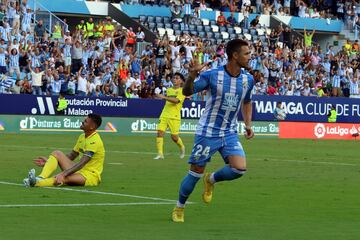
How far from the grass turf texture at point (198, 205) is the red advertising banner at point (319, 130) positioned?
19121 mm

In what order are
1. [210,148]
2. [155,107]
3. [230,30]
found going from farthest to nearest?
[230,30]
[155,107]
[210,148]

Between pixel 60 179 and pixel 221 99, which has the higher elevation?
pixel 221 99

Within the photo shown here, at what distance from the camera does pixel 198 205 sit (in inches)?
603

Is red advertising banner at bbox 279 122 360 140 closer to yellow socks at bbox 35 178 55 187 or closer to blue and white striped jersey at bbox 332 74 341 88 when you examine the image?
blue and white striped jersey at bbox 332 74 341 88

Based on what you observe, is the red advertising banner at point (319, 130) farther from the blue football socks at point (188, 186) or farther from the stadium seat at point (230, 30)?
the blue football socks at point (188, 186)

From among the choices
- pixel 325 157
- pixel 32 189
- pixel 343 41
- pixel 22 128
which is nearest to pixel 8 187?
pixel 32 189

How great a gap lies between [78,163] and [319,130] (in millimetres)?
31318

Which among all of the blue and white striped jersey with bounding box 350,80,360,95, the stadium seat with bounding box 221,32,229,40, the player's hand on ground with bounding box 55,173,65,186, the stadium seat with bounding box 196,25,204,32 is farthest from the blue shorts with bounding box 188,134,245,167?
the stadium seat with bounding box 221,32,229,40

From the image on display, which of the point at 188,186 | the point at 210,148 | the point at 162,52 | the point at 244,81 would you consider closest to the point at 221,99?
the point at 244,81

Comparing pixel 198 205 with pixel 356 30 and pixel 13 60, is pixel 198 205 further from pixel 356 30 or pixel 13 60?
pixel 356 30

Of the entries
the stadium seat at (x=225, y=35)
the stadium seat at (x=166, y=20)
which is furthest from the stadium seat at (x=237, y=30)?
the stadium seat at (x=166, y=20)

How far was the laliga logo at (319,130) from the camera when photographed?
4722 cm

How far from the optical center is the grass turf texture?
1219cm

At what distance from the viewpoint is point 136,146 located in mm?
33188
